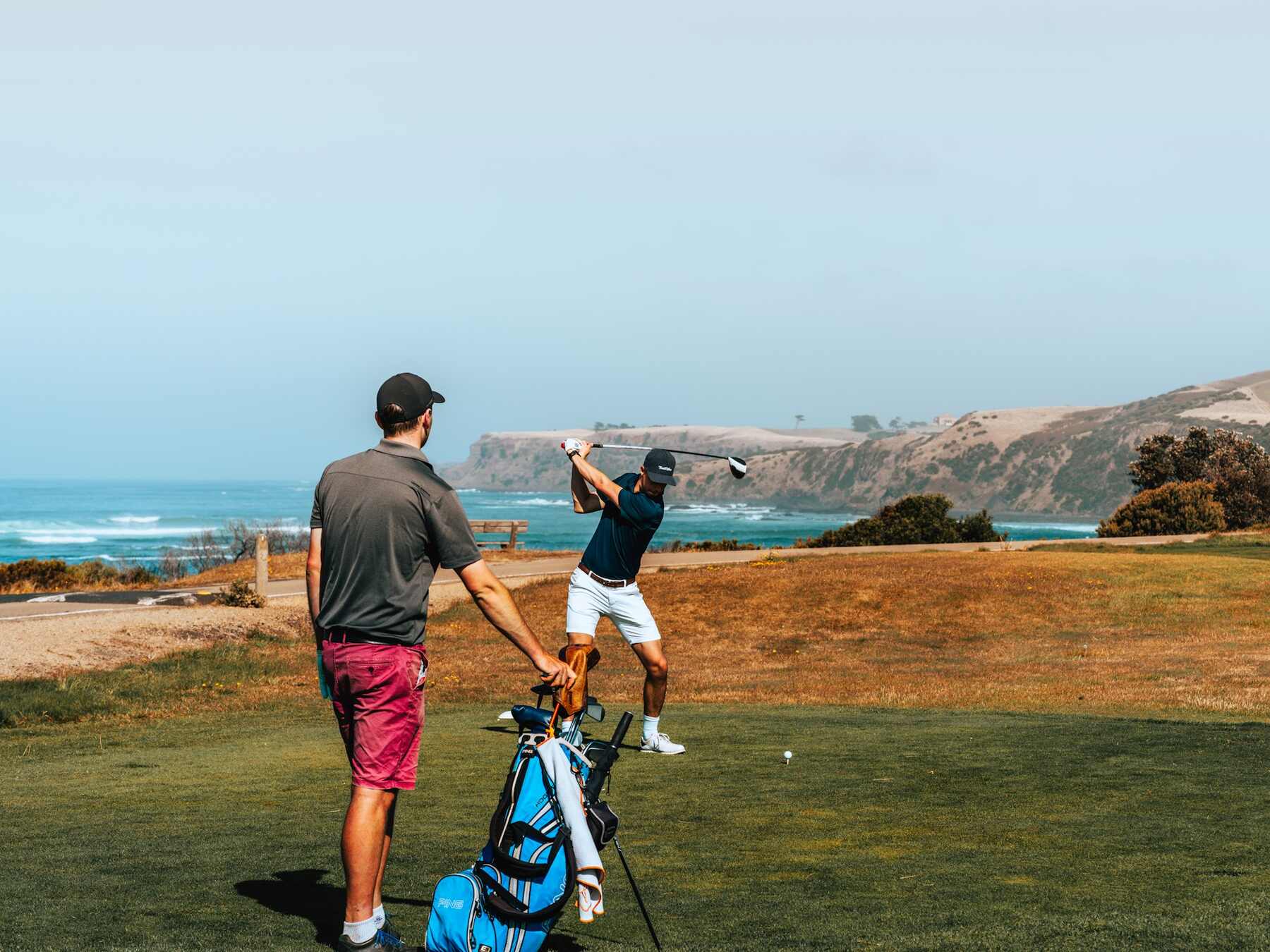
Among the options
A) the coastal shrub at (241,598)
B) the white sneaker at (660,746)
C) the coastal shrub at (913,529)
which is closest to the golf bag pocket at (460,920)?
the white sneaker at (660,746)

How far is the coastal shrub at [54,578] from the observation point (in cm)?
3550

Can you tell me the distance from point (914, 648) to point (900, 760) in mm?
14738

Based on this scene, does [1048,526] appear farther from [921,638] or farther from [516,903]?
[516,903]

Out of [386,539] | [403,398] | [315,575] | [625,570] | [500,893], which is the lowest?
Result: [500,893]

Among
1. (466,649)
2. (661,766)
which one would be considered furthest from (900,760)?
(466,649)

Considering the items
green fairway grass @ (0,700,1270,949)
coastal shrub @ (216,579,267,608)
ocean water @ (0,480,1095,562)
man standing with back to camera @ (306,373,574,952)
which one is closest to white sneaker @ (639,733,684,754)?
green fairway grass @ (0,700,1270,949)

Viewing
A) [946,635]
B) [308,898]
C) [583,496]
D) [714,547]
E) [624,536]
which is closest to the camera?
[308,898]

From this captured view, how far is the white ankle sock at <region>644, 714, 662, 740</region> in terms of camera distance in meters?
10.4

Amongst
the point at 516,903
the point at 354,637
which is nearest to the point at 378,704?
the point at 354,637

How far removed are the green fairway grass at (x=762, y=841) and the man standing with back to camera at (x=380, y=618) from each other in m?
0.59

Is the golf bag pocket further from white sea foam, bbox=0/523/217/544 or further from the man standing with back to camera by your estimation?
white sea foam, bbox=0/523/217/544

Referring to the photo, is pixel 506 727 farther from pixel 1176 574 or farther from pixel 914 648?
pixel 1176 574

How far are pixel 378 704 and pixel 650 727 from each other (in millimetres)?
5801

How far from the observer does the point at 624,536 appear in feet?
33.2
